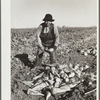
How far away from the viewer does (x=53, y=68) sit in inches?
40.4

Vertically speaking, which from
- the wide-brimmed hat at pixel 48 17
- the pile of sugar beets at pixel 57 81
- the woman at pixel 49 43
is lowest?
the pile of sugar beets at pixel 57 81

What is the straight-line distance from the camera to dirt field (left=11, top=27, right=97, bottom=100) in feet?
3.34

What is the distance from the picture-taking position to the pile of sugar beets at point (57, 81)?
3.35 feet

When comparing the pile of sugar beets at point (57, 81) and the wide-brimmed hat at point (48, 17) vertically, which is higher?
the wide-brimmed hat at point (48, 17)

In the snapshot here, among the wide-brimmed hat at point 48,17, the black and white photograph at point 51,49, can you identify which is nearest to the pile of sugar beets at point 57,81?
the black and white photograph at point 51,49

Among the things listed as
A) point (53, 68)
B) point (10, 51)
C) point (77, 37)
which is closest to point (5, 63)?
point (10, 51)

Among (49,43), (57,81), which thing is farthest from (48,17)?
(57,81)

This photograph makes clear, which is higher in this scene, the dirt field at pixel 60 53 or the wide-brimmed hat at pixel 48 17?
the wide-brimmed hat at pixel 48 17

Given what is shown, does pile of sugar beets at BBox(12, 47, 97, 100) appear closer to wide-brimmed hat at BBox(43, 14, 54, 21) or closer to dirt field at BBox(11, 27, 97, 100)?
dirt field at BBox(11, 27, 97, 100)

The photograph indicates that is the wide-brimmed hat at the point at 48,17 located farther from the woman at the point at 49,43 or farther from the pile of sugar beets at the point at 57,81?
the pile of sugar beets at the point at 57,81

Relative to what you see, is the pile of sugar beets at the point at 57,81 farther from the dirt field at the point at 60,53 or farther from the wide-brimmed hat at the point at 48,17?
the wide-brimmed hat at the point at 48,17

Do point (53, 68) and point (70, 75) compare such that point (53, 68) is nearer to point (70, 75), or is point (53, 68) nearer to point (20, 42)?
point (70, 75)

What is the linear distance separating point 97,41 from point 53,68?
0.23 m

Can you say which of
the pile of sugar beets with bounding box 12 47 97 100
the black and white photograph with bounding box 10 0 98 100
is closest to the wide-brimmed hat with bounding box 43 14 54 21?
the black and white photograph with bounding box 10 0 98 100
